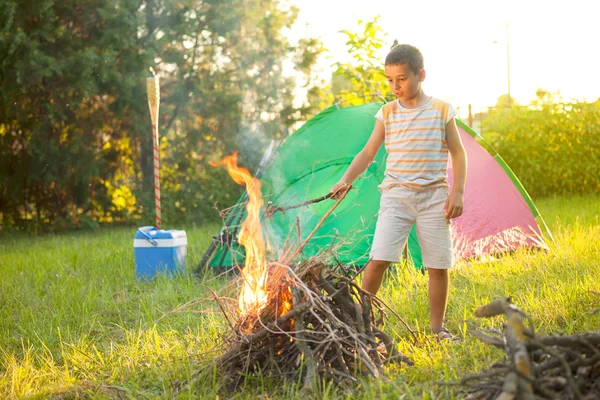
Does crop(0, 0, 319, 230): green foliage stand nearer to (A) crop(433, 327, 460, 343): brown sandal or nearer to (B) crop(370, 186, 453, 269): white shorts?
(B) crop(370, 186, 453, 269): white shorts

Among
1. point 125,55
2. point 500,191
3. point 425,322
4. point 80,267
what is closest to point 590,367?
point 425,322

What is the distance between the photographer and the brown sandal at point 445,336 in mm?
3107

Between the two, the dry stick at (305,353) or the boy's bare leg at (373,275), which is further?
the boy's bare leg at (373,275)

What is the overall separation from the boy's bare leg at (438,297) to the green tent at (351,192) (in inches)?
56.7

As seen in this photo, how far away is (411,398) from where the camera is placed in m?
2.33

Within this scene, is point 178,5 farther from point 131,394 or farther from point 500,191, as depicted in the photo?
point 131,394

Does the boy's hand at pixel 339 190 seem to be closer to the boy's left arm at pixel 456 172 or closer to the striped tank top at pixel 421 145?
the striped tank top at pixel 421 145

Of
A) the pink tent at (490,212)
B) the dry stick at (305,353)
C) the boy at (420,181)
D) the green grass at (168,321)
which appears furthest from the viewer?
the pink tent at (490,212)

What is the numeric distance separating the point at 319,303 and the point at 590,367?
104cm

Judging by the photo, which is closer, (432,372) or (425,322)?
(432,372)

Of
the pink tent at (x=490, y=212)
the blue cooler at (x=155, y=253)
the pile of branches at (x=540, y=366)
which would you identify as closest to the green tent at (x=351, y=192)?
the pink tent at (x=490, y=212)

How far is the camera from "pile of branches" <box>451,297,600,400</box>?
1.93 metres

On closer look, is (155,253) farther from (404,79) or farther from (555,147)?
(555,147)

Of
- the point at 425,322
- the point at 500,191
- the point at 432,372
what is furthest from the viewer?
the point at 500,191
